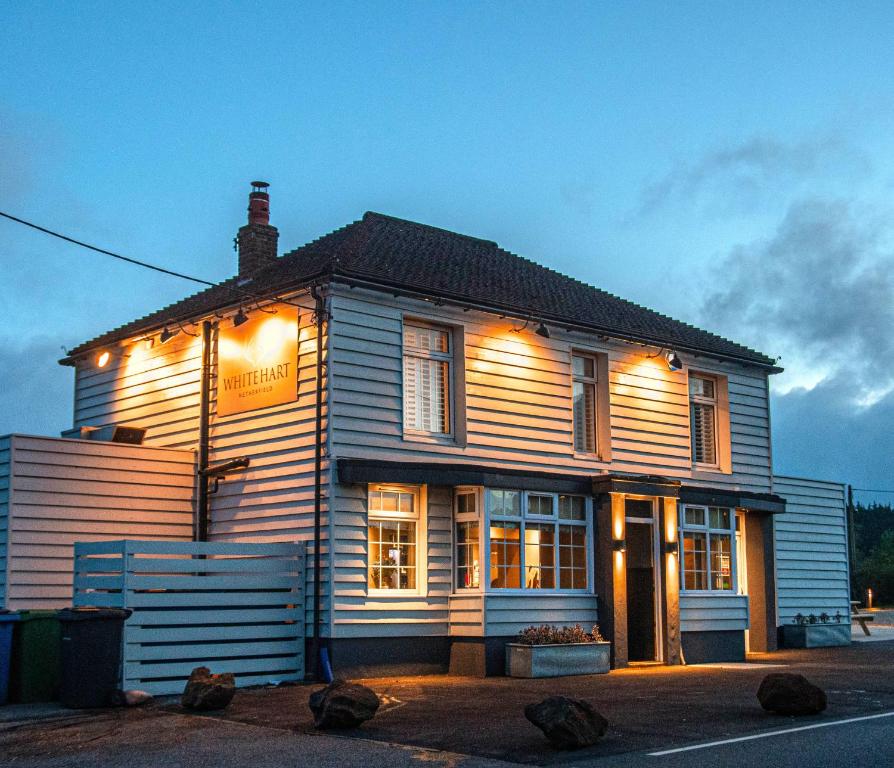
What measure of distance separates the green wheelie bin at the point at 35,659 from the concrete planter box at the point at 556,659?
6.29 m

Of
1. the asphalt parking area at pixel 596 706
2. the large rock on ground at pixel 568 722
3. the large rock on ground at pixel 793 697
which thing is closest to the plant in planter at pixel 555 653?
the asphalt parking area at pixel 596 706

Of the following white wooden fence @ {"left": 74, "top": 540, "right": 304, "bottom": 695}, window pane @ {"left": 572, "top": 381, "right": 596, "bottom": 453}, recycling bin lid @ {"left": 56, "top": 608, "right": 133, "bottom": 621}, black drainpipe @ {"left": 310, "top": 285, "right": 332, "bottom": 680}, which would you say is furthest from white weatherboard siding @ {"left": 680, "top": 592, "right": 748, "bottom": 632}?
recycling bin lid @ {"left": 56, "top": 608, "right": 133, "bottom": 621}

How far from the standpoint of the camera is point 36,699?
45.1 ft

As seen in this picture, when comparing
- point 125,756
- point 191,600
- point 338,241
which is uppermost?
point 338,241

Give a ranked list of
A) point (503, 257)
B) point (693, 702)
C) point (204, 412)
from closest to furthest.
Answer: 1. point (693, 702)
2. point (204, 412)
3. point (503, 257)

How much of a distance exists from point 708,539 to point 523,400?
4.60m

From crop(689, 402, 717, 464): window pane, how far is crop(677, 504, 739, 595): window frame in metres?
1.39

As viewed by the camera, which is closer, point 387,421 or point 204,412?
point 387,421

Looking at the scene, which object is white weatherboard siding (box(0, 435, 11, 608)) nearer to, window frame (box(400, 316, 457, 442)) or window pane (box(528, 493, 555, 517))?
window frame (box(400, 316, 457, 442))

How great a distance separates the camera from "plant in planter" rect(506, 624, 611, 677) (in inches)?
664

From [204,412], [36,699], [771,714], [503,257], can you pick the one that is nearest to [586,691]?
[771,714]

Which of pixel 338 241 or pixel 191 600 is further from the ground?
pixel 338 241

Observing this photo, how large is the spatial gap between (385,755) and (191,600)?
231 inches

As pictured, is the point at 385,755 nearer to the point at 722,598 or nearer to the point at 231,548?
the point at 231,548
